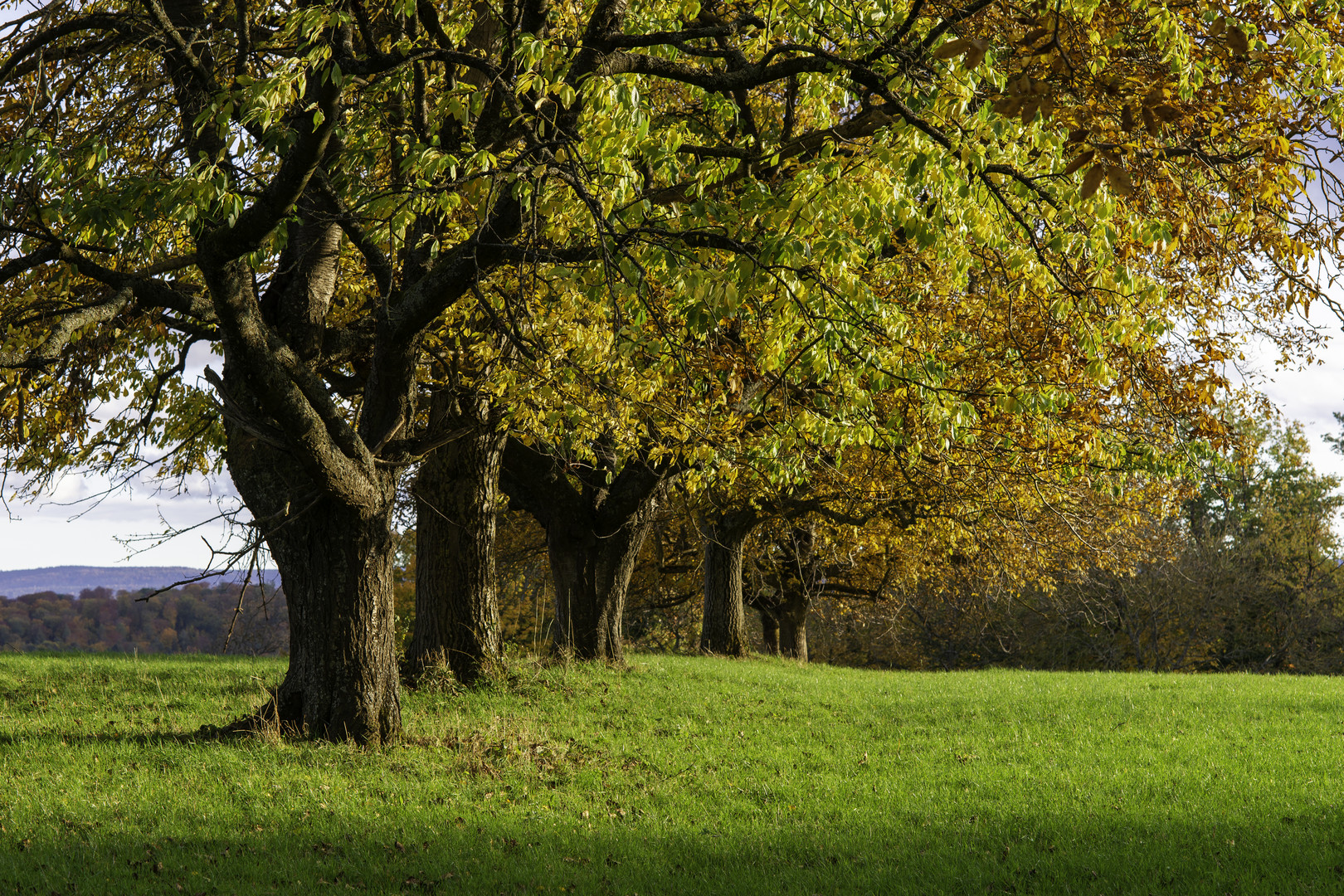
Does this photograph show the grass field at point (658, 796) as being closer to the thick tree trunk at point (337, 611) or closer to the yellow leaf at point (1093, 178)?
the thick tree trunk at point (337, 611)

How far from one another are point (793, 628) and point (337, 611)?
65.9 ft

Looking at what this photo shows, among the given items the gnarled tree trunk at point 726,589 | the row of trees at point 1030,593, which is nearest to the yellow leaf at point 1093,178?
the row of trees at point 1030,593

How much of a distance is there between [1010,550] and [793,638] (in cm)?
989

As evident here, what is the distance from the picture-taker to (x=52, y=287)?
10.6 meters

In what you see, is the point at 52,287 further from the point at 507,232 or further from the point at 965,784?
the point at 965,784

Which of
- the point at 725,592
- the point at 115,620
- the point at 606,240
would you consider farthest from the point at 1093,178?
the point at 115,620

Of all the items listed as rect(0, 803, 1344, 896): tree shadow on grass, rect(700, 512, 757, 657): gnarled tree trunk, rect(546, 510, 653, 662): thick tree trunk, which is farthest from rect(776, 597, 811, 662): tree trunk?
rect(0, 803, 1344, 896): tree shadow on grass

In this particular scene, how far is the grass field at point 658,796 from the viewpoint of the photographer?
20.4 ft

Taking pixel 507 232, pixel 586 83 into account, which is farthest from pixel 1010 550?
pixel 586 83

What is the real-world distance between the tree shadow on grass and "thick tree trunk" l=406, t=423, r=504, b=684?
517 centimetres

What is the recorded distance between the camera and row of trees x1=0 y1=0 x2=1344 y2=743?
6004mm

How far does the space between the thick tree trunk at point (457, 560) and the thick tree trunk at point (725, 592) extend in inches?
330

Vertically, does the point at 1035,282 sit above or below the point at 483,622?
above

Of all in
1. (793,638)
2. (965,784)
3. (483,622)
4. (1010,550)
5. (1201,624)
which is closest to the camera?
(965,784)
